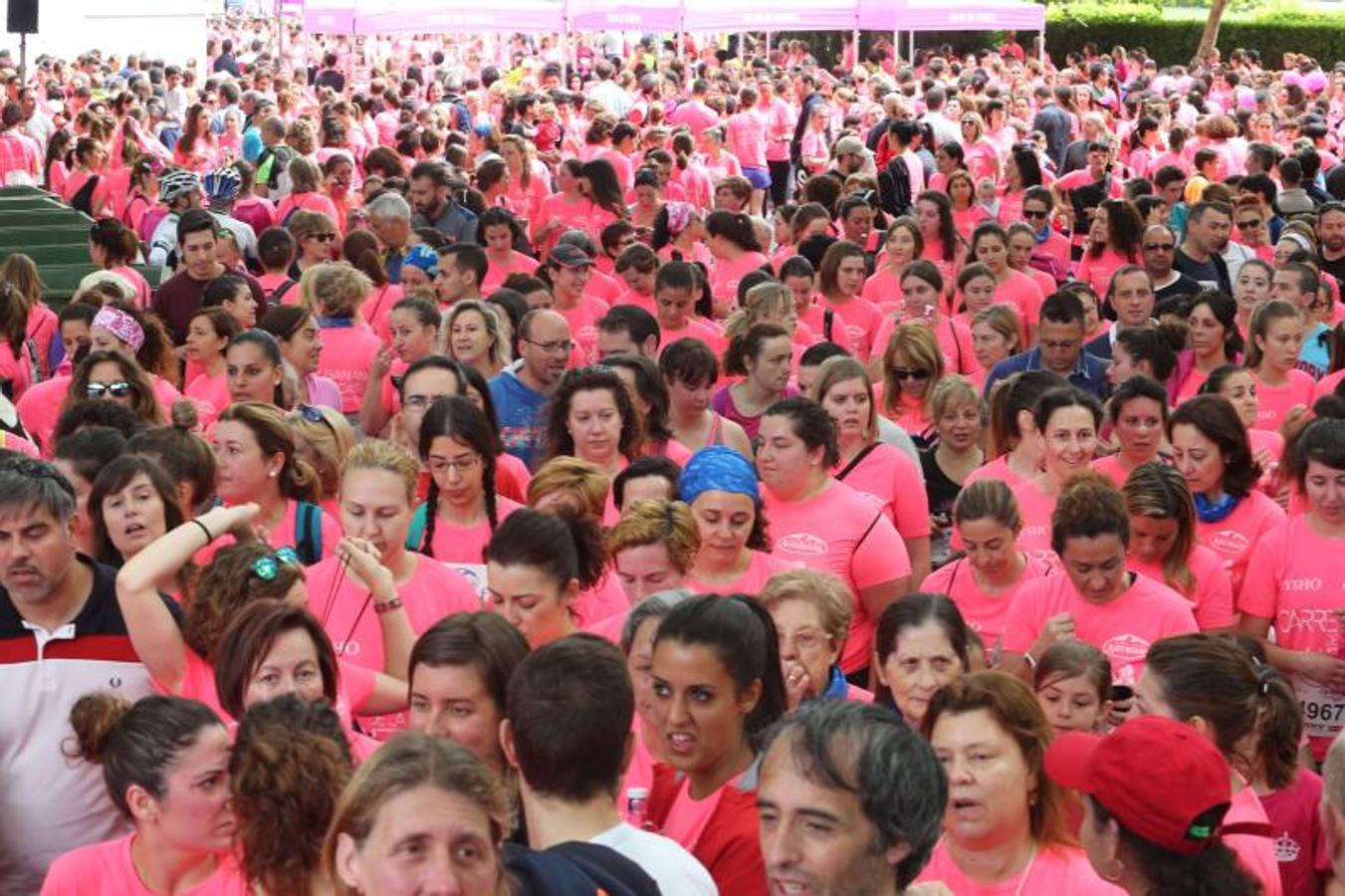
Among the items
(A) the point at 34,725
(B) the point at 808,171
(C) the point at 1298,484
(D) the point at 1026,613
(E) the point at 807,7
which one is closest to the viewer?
(A) the point at 34,725

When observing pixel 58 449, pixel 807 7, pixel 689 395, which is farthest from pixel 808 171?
pixel 58 449

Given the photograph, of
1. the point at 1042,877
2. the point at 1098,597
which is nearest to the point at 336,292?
the point at 1098,597

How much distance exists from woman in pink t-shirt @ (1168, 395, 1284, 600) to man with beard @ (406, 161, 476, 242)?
28.7 feet

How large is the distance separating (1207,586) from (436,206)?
9.72 metres

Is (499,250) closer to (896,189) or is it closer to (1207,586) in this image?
(896,189)

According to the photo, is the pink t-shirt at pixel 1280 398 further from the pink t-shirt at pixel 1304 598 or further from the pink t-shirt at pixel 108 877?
the pink t-shirt at pixel 108 877

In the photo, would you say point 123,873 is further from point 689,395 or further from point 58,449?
point 689,395

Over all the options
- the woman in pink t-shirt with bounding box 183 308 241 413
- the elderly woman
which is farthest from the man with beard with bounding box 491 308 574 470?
the elderly woman

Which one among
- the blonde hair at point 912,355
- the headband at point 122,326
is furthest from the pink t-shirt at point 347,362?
the blonde hair at point 912,355

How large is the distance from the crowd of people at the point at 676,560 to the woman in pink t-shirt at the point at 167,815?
0.04 feet

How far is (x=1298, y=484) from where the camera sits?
8.21 meters

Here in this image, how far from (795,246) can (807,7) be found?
15.0 meters

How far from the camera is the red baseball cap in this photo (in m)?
4.23

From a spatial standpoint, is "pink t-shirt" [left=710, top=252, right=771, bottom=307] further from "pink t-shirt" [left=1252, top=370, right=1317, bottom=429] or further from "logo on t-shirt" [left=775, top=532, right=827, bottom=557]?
"logo on t-shirt" [left=775, top=532, right=827, bottom=557]
